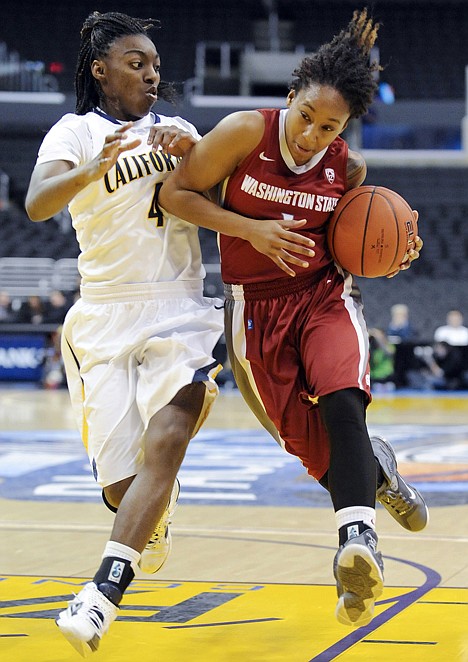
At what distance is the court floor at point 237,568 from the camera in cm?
296

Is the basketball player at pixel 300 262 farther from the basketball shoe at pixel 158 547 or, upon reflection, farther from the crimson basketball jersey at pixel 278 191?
the basketball shoe at pixel 158 547

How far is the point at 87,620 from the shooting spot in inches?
106

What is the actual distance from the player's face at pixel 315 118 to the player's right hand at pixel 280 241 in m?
0.24

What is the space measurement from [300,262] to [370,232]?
0.30 meters

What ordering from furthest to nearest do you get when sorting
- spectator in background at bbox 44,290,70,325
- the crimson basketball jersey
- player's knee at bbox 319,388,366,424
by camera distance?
spectator in background at bbox 44,290,70,325 → the crimson basketball jersey → player's knee at bbox 319,388,366,424

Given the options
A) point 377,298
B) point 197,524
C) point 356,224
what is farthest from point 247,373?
point 377,298

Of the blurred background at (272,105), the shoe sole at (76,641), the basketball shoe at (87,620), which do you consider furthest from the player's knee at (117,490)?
the blurred background at (272,105)

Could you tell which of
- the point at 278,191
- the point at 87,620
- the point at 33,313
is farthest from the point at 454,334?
the point at 87,620

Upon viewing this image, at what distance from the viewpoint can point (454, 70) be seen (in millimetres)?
24031

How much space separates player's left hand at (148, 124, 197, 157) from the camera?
3273 millimetres

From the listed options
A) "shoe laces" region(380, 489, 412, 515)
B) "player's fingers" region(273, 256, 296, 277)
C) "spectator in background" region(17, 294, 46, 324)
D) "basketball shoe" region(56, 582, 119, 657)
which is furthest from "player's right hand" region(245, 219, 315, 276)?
"spectator in background" region(17, 294, 46, 324)

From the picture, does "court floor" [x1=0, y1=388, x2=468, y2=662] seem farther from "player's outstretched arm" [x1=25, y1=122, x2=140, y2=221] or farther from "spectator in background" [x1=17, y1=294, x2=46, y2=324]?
"spectator in background" [x1=17, y1=294, x2=46, y2=324]

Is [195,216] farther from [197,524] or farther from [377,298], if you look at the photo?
[377,298]

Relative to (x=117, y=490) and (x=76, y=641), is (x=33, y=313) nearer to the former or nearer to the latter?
(x=117, y=490)
